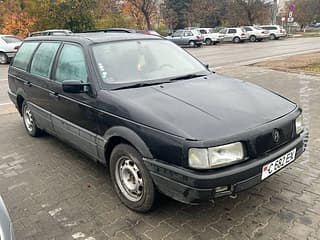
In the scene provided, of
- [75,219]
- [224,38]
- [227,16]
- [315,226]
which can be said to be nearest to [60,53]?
[75,219]

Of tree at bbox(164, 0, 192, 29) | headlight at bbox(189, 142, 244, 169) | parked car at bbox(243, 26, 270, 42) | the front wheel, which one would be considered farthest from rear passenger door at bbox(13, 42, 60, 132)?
tree at bbox(164, 0, 192, 29)

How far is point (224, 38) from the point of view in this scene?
33344 mm

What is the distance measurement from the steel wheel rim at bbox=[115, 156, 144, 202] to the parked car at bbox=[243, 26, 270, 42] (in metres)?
32.4

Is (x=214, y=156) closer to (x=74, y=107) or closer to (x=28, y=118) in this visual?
(x=74, y=107)

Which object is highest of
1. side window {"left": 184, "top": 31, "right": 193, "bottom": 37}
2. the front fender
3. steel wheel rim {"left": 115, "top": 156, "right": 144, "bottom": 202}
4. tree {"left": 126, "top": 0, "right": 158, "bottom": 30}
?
tree {"left": 126, "top": 0, "right": 158, "bottom": 30}

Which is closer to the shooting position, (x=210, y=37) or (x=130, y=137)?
(x=130, y=137)

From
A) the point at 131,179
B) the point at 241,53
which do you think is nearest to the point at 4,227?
the point at 131,179

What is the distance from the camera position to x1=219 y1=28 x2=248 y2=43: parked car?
32594mm

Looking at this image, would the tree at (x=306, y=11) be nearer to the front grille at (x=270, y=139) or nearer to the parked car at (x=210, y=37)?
the parked car at (x=210, y=37)

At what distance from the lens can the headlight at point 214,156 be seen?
2.59 meters

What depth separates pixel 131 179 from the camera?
Result: 3.28m

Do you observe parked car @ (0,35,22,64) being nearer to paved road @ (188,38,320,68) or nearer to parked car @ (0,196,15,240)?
paved road @ (188,38,320,68)

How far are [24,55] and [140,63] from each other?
2.59 metres

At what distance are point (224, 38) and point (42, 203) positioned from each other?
32157 mm
